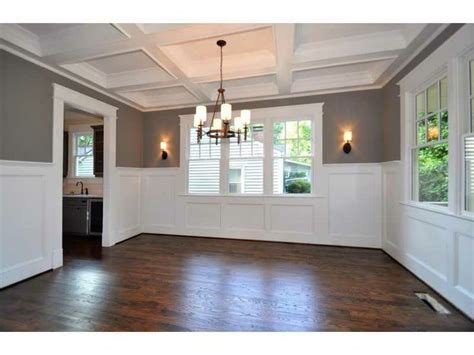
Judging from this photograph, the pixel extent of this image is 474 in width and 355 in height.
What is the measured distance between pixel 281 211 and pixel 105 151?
3421 mm

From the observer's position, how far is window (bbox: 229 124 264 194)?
4590mm

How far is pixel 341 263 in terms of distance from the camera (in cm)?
333

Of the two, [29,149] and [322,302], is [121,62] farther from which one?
[322,302]

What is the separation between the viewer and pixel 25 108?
2.84 m

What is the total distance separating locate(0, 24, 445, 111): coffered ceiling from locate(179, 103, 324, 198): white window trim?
361mm

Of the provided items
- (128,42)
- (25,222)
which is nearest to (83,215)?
(25,222)

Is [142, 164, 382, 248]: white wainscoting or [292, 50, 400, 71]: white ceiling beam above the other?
[292, 50, 400, 71]: white ceiling beam

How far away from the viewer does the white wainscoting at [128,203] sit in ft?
14.7

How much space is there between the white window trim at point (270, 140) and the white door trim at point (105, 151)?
130 centimetres

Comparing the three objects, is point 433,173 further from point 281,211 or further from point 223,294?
point 223,294

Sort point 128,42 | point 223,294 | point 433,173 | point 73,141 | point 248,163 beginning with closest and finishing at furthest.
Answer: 1. point 223,294
2. point 128,42
3. point 433,173
4. point 248,163
5. point 73,141

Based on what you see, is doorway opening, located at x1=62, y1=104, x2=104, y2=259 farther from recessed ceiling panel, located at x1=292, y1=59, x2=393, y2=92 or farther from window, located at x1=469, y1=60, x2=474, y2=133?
window, located at x1=469, y1=60, x2=474, y2=133

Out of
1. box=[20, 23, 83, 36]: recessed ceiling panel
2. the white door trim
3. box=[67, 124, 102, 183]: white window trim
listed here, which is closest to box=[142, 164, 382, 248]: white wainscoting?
the white door trim

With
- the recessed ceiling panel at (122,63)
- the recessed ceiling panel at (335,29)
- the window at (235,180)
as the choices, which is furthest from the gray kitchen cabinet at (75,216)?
the recessed ceiling panel at (335,29)
